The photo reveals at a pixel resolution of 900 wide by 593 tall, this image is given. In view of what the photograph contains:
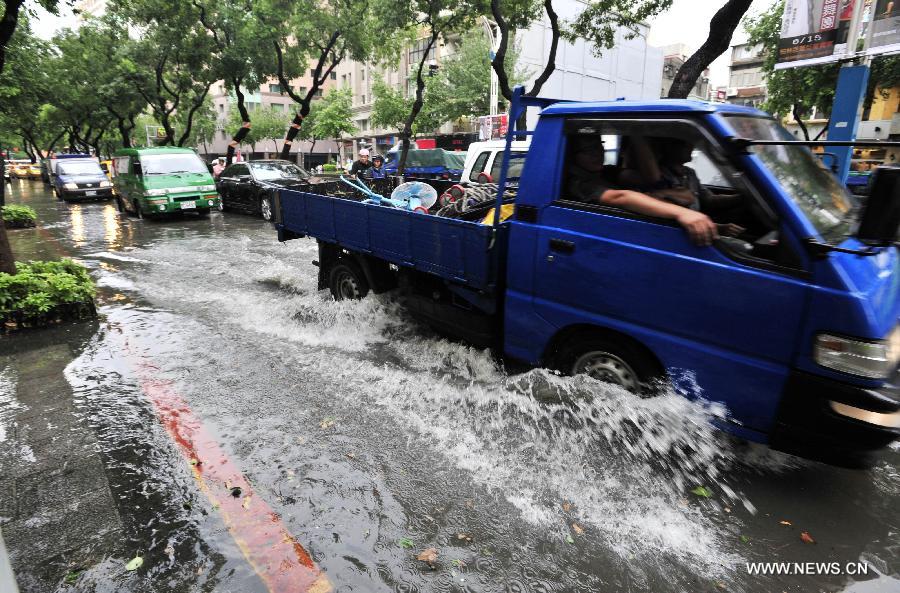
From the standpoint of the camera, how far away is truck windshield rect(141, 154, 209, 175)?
14203 mm

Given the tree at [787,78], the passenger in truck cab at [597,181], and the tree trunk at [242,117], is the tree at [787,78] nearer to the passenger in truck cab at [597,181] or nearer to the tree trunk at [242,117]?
the passenger in truck cab at [597,181]

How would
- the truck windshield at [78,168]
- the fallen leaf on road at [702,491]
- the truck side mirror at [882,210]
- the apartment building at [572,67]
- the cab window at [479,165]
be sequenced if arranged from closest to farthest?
the truck side mirror at [882,210]
the fallen leaf on road at [702,491]
the cab window at [479,165]
the truck windshield at [78,168]
the apartment building at [572,67]

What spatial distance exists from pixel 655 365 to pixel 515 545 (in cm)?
139

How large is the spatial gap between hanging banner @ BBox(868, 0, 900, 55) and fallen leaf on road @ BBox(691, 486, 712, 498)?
31.0 feet

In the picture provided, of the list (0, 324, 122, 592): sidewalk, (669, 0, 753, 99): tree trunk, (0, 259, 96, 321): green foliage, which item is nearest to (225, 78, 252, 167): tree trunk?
(0, 259, 96, 321): green foliage

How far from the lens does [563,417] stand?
371cm

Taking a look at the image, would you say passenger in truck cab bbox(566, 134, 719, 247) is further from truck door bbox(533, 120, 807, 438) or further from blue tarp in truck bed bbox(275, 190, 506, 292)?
blue tarp in truck bed bbox(275, 190, 506, 292)

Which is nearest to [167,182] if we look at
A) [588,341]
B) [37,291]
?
[37,291]

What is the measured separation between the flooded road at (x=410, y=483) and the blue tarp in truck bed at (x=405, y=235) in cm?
92

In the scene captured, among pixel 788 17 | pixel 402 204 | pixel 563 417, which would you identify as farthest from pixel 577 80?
pixel 563 417

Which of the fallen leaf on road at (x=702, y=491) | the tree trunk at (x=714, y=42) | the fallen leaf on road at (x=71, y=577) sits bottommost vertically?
the fallen leaf on road at (x=71, y=577)

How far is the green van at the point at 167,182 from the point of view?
1395 centimetres

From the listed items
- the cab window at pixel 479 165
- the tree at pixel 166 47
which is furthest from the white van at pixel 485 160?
the tree at pixel 166 47

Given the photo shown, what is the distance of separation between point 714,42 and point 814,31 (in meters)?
2.60
